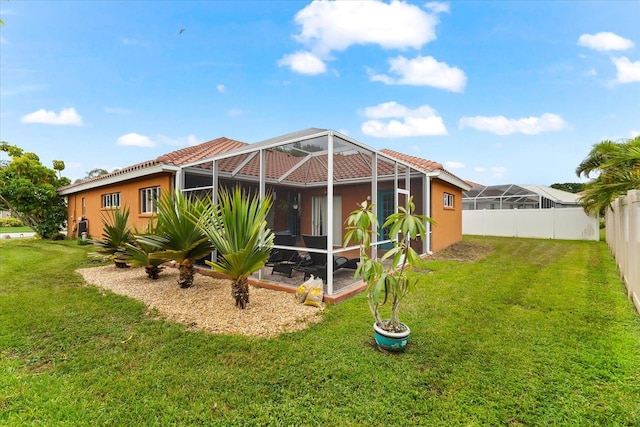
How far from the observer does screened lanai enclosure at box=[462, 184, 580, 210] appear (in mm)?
17781

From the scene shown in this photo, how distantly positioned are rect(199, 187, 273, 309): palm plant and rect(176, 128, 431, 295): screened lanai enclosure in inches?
47.6

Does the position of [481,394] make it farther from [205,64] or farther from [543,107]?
[543,107]

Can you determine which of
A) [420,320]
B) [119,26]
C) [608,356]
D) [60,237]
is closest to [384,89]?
[119,26]

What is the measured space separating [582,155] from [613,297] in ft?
34.1

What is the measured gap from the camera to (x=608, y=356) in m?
3.43

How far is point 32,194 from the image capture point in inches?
646

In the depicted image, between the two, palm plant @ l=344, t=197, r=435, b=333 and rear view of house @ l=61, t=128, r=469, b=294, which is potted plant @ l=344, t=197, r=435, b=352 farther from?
rear view of house @ l=61, t=128, r=469, b=294

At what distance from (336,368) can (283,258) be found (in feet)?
16.0

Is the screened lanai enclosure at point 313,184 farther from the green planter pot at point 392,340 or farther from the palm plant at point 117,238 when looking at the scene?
the green planter pot at point 392,340

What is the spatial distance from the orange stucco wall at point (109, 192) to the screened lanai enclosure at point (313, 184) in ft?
3.64

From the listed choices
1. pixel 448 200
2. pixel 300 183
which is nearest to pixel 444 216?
pixel 448 200

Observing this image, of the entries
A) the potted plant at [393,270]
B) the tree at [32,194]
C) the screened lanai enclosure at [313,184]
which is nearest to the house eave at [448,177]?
the screened lanai enclosure at [313,184]

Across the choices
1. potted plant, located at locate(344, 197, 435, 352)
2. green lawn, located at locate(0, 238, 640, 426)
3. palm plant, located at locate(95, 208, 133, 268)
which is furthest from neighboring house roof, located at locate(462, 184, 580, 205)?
palm plant, located at locate(95, 208, 133, 268)

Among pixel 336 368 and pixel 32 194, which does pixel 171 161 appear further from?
pixel 32 194
